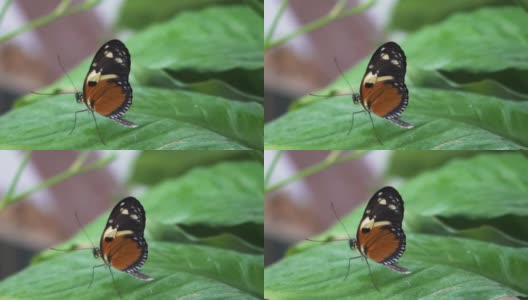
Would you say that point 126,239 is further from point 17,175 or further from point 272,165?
point 272,165

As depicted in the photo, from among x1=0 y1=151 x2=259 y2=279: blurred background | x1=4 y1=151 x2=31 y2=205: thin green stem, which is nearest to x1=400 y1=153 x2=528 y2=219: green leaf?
x1=0 y1=151 x2=259 y2=279: blurred background

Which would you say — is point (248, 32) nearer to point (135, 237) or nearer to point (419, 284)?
point (135, 237)

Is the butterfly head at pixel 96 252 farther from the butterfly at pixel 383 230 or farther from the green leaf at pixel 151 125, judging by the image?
the butterfly at pixel 383 230

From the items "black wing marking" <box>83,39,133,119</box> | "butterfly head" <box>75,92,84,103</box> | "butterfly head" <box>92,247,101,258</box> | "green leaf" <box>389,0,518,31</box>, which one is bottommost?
"butterfly head" <box>92,247,101,258</box>

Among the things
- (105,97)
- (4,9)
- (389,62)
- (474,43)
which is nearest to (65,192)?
(105,97)

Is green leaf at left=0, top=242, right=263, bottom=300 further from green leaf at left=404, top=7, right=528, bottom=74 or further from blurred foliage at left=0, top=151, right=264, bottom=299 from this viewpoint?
green leaf at left=404, top=7, right=528, bottom=74
